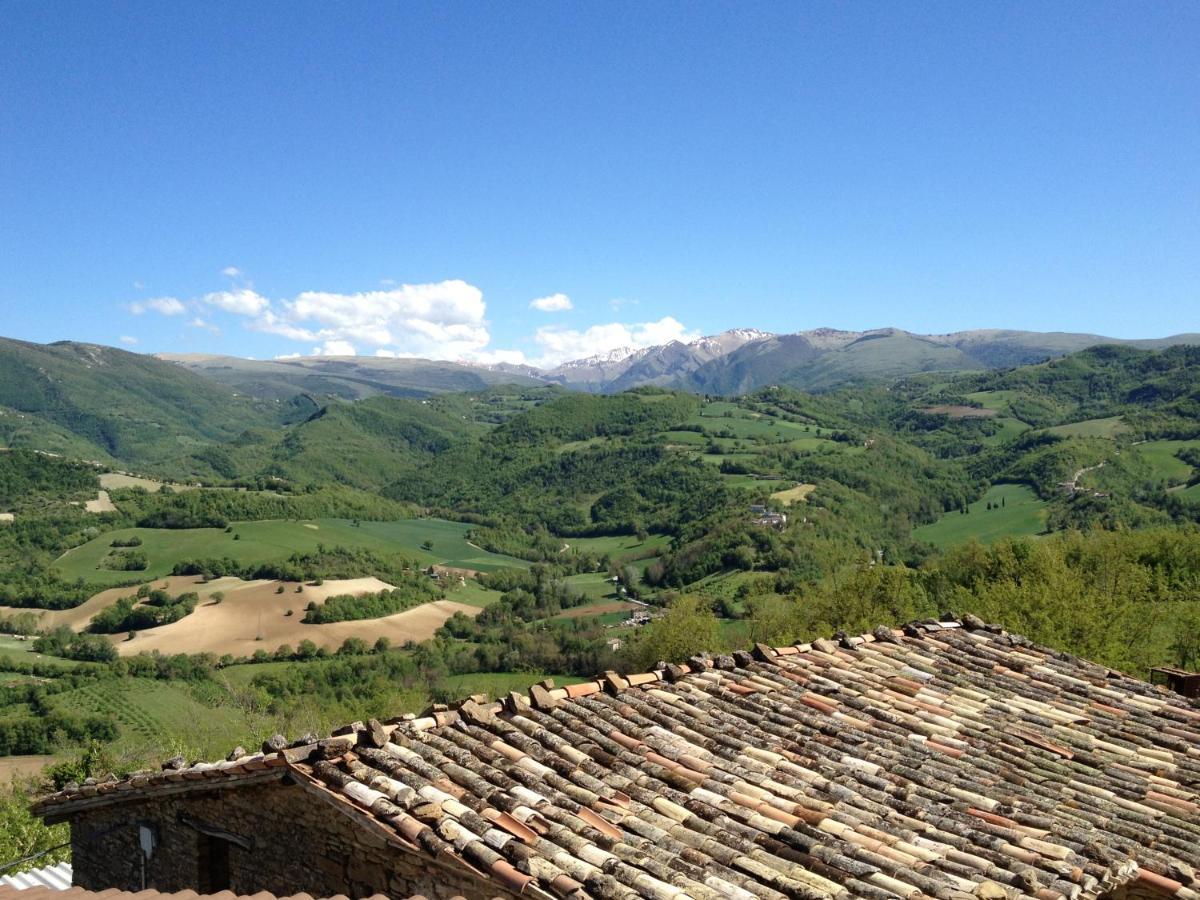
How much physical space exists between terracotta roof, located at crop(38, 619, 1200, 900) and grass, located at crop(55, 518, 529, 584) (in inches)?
4556

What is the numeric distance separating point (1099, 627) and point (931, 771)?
25.1 meters

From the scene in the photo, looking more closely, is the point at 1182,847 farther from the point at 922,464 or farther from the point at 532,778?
the point at 922,464

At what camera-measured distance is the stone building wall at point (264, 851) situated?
6.51 metres

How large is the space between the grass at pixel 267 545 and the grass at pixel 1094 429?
100 meters

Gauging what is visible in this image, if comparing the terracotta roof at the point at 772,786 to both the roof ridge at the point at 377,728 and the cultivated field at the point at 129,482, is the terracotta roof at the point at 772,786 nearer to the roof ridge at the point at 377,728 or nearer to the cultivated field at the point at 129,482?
the roof ridge at the point at 377,728

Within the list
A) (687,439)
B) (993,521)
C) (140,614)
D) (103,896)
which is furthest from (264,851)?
(687,439)

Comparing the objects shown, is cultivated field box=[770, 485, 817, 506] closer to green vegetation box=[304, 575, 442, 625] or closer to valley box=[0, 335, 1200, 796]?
valley box=[0, 335, 1200, 796]

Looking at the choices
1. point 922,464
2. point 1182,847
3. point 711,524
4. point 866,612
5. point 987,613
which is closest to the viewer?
point 1182,847

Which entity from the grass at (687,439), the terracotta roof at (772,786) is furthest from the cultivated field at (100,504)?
the terracotta roof at (772,786)

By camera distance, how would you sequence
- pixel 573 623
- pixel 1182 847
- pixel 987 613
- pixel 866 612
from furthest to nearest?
pixel 573 623 < pixel 866 612 < pixel 987 613 < pixel 1182 847

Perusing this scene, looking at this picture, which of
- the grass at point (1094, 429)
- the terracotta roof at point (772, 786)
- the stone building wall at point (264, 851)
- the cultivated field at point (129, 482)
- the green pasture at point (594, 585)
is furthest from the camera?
the cultivated field at point (129, 482)

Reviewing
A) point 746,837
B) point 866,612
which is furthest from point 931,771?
point 866,612

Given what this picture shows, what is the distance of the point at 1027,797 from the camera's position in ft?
26.6

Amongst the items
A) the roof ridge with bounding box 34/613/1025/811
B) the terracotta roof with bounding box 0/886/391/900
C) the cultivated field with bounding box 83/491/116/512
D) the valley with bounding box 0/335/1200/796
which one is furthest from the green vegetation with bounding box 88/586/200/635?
the terracotta roof with bounding box 0/886/391/900
